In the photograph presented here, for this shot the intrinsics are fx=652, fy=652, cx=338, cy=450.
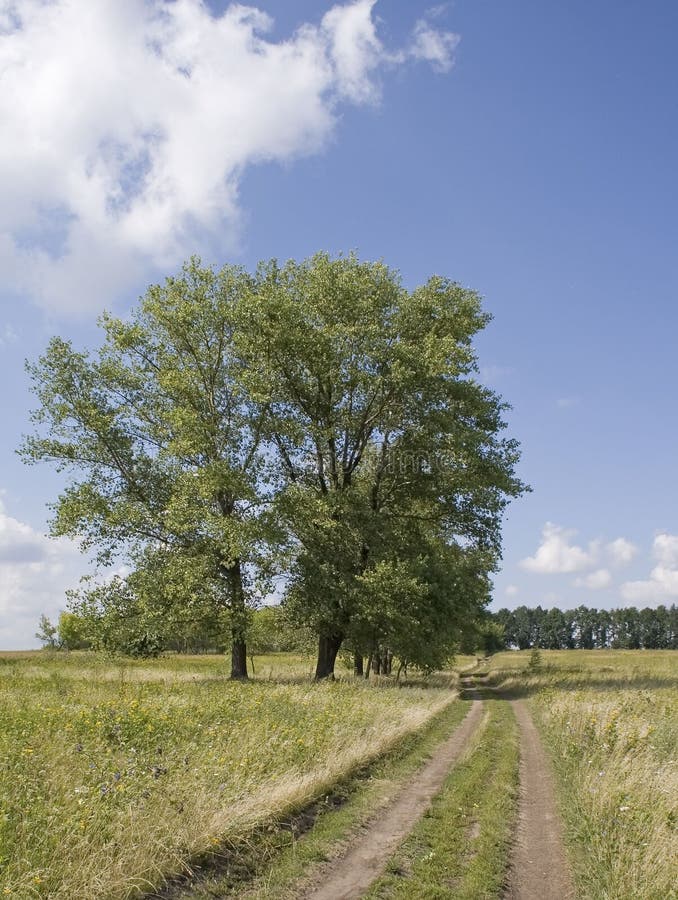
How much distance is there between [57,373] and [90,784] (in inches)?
940

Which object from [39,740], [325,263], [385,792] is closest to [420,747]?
[385,792]

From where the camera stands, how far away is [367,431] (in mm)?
30094

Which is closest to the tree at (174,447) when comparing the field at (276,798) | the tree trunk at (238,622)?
the tree trunk at (238,622)

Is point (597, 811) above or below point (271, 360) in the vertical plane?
below

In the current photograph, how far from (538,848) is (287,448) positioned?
23.0 metres

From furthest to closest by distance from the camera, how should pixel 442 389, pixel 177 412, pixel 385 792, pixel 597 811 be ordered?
pixel 442 389 < pixel 177 412 < pixel 385 792 < pixel 597 811

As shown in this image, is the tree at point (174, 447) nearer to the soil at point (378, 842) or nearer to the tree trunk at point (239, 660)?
the tree trunk at point (239, 660)

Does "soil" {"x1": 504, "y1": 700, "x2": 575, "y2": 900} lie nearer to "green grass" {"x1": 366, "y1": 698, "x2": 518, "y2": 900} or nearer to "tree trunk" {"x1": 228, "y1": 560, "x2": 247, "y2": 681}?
"green grass" {"x1": 366, "y1": 698, "x2": 518, "y2": 900}

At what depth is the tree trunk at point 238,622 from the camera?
28.1 meters

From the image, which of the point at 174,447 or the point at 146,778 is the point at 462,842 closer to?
the point at 146,778

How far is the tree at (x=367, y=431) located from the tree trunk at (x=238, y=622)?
2.15 m

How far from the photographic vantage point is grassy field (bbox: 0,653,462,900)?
258 inches

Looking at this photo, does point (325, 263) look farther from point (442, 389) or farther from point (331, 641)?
point (331, 641)

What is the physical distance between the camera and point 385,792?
1105 cm
